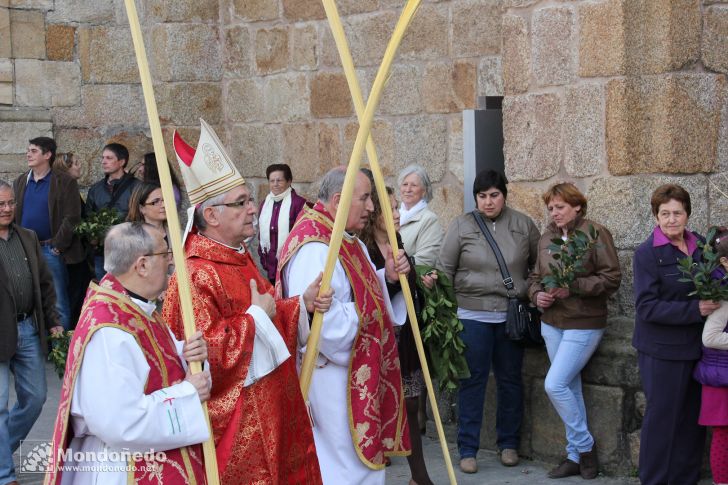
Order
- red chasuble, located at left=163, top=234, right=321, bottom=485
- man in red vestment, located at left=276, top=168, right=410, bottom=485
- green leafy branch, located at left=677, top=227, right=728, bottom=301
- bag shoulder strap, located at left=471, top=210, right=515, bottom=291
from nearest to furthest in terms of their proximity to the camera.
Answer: red chasuble, located at left=163, top=234, right=321, bottom=485
man in red vestment, located at left=276, top=168, right=410, bottom=485
green leafy branch, located at left=677, top=227, right=728, bottom=301
bag shoulder strap, located at left=471, top=210, right=515, bottom=291

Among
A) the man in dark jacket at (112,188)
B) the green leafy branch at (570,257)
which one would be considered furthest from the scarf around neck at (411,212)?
the man in dark jacket at (112,188)

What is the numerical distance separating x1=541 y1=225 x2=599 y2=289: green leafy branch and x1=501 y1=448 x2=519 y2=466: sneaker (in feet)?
3.72

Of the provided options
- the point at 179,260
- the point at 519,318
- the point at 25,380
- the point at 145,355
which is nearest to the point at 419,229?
the point at 519,318

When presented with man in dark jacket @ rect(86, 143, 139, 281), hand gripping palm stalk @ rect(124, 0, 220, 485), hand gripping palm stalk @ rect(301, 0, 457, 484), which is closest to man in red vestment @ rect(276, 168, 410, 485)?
hand gripping palm stalk @ rect(301, 0, 457, 484)

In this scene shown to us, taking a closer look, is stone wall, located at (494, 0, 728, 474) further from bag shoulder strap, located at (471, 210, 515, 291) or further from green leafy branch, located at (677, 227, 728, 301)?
green leafy branch, located at (677, 227, 728, 301)

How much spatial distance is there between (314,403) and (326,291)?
69cm

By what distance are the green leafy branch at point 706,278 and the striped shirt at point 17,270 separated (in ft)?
11.9

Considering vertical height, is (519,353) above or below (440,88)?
below

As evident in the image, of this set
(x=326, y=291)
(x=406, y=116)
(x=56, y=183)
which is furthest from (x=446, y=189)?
(x=326, y=291)

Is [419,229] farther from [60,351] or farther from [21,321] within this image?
[21,321]

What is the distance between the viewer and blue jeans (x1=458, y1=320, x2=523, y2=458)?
701 cm

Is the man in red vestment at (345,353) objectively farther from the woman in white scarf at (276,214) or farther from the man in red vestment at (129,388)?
the woman in white scarf at (276,214)

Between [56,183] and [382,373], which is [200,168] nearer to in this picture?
[382,373]

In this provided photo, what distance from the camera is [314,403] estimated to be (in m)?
5.23
